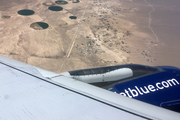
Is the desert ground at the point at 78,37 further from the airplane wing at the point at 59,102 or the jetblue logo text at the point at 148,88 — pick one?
the airplane wing at the point at 59,102

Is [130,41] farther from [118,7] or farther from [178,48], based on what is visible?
[118,7]

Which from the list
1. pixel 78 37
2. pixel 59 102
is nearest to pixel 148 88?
pixel 59 102

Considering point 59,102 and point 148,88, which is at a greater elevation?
point 59,102

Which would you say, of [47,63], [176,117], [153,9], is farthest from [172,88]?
[153,9]

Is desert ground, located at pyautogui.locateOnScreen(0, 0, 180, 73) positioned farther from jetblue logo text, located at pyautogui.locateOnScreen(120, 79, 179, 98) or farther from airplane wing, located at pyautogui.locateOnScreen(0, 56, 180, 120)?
airplane wing, located at pyautogui.locateOnScreen(0, 56, 180, 120)

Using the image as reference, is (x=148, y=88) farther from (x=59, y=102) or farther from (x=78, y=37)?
(x=78, y=37)

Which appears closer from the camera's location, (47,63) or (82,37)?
(47,63)
